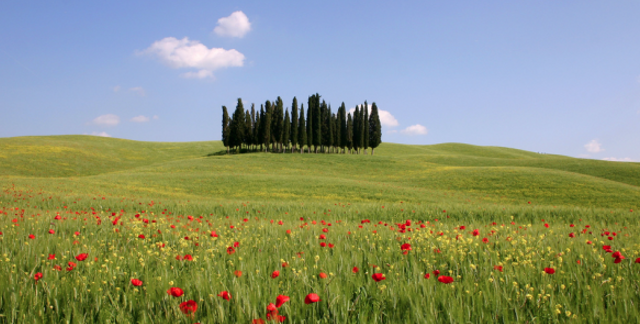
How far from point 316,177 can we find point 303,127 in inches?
1227

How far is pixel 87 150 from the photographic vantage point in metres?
64.2

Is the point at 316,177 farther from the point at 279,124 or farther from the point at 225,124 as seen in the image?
the point at 225,124

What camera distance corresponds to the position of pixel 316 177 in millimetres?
34406

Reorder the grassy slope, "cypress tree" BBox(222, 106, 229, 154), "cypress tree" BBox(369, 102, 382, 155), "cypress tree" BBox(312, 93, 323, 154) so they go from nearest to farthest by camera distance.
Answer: the grassy slope
"cypress tree" BBox(312, 93, 323, 154)
"cypress tree" BBox(369, 102, 382, 155)
"cypress tree" BBox(222, 106, 229, 154)

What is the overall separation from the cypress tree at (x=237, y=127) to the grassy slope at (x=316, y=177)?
15197 millimetres

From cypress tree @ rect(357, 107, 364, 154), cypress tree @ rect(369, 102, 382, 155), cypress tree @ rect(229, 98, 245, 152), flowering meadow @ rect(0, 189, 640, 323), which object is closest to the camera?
flowering meadow @ rect(0, 189, 640, 323)

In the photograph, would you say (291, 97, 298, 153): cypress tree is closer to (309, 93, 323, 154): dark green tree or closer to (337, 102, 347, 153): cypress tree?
(309, 93, 323, 154): dark green tree

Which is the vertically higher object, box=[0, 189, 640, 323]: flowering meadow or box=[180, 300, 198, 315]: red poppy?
box=[180, 300, 198, 315]: red poppy

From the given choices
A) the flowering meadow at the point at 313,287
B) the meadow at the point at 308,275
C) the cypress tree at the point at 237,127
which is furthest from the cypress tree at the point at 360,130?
the flowering meadow at the point at 313,287

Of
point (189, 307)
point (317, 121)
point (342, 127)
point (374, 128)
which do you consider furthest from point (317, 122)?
point (189, 307)

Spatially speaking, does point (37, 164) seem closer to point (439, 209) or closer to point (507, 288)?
point (439, 209)

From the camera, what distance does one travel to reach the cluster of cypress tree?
213 ft

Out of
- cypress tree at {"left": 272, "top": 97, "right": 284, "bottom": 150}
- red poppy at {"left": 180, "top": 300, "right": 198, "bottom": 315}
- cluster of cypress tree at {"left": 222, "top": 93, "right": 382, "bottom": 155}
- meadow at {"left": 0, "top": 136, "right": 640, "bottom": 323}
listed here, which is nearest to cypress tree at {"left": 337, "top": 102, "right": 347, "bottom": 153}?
cluster of cypress tree at {"left": 222, "top": 93, "right": 382, "bottom": 155}

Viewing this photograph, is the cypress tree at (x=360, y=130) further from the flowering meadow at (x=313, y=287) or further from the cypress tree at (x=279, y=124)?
the flowering meadow at (x=313, y=287)
